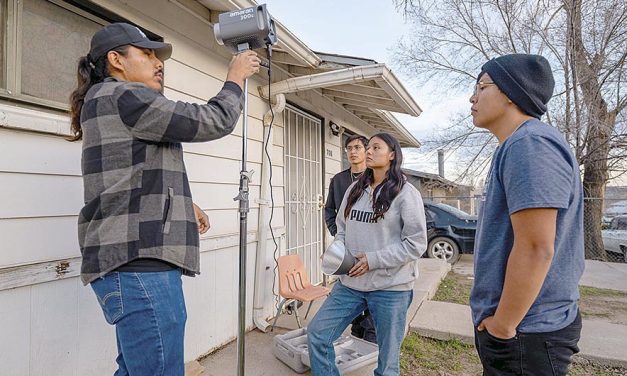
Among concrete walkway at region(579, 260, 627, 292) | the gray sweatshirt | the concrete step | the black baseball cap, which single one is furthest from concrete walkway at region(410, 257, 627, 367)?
the black baseball cap

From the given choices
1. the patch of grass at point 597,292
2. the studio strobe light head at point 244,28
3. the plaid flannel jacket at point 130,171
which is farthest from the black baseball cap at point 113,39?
the patch of grass at point 597,292

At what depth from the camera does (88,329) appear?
1951 mm

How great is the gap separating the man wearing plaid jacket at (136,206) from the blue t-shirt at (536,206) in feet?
2.96

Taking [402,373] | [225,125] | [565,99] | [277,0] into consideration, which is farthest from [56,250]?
[565,99]

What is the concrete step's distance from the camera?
9.56 ft

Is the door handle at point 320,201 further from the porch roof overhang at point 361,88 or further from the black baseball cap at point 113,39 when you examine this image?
the black baseball cap at point 113,39

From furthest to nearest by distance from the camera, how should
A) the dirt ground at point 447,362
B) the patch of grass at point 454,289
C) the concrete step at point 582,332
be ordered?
the patch of grass at point 454,289 < the concrete step at point 582,332 < the dirt ground at point 447,362

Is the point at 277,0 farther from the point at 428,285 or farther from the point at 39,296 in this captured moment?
the point at 428,285

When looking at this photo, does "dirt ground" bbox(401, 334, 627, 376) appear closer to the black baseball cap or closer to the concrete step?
the concrete step

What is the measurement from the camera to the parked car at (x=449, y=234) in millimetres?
7754

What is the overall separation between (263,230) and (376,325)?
166cm

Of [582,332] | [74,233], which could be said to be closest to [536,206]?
[74,233]

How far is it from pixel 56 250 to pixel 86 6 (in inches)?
Result: 50.1

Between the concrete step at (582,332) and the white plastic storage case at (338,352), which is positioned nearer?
the white plastic storage case at (338,352)
